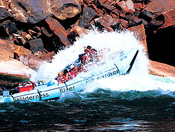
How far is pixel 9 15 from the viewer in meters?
17.8

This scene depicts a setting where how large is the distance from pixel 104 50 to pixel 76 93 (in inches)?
220

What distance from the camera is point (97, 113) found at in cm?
728

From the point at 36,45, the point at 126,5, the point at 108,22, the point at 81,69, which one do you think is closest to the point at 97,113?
the point at 81,69

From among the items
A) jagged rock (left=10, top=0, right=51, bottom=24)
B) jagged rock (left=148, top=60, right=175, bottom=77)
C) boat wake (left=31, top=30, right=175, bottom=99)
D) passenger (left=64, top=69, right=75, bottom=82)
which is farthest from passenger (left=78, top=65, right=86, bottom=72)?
jagged rock (left=10, top=0, right=51, bottom=24)

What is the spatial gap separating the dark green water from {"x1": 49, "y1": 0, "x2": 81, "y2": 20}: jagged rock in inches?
387

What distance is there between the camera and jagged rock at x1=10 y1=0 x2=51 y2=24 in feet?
59.2

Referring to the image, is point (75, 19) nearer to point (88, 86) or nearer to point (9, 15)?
point (9, 15)

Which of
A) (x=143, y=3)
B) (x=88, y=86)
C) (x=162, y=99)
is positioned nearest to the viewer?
(x=162, y=99)

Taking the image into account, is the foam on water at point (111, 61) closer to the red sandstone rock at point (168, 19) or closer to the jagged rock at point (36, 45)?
the jagged rock at point (36, 45)

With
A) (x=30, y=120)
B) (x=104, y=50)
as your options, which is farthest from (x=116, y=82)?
(x=30, y=120)

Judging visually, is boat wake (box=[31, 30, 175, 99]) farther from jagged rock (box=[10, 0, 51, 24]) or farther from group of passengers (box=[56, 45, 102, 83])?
jagged rock (box=[10, 0, 51, 24])

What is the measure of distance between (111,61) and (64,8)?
290 inches

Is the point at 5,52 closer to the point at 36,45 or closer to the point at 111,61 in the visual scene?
the point at 36,45

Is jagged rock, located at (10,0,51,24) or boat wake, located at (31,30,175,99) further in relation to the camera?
jagged rock, located at (10,0,51,24)
